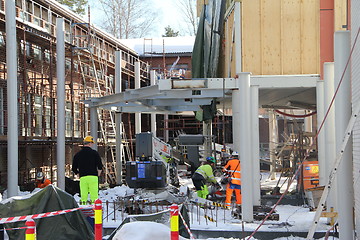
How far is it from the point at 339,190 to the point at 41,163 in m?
15.4

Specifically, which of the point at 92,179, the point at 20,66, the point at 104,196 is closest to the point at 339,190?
the point at 92,179

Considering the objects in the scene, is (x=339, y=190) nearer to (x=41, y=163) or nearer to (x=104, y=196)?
(x=104, y=196)

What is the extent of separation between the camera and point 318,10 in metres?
12.8

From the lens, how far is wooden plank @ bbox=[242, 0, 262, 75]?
504 inches

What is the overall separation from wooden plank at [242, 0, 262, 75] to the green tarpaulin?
6.14m

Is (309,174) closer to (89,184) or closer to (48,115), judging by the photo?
(89,184)

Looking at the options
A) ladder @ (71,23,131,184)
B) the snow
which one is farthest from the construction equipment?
ladder @ (71,23,131,184)

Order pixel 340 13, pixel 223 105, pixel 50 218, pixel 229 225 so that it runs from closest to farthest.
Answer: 1. pixel 50 218
2. pixel 229 225
3. pixel 340 13
4. pixel 223 105

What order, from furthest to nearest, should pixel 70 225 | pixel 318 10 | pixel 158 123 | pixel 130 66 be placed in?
pixel 158 123
pixel 130 66
pixel 318 10
pixel 70 225

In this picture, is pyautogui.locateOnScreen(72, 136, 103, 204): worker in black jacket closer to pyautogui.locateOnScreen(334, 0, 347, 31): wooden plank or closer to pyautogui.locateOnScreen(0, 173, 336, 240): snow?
pyautogui.locateOnScreen(0, 173, 336, 240): snow

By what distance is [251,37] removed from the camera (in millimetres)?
12852

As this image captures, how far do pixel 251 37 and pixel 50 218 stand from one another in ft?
23.0

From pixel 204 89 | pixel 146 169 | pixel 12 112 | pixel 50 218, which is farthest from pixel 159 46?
pixel 50 218

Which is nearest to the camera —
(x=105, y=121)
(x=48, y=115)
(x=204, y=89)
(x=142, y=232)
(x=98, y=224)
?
(x=142, y=232)
